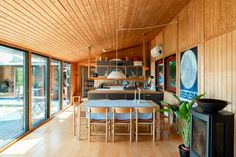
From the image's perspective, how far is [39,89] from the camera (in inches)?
227

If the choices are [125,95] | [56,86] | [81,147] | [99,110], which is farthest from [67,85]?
[81,147]

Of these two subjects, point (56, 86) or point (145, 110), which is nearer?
point (145, 110)

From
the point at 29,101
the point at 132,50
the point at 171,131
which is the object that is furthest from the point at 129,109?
the point at 132,50

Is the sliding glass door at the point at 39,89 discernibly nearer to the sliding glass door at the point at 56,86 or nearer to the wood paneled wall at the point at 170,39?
the sliding glass door at the point at 56,86

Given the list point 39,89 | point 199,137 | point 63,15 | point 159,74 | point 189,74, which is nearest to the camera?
point 199,137

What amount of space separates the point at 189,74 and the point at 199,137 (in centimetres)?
210

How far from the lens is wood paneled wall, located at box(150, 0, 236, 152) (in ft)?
8.82

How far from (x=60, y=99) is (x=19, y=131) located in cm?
306

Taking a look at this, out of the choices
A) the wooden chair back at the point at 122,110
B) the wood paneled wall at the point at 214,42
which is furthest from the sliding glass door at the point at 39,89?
the wood paneled wall at the point at 214,42

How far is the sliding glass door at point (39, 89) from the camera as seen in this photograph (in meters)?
5.37

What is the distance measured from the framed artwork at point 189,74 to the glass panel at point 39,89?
409 cm

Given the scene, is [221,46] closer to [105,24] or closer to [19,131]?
[105,24]

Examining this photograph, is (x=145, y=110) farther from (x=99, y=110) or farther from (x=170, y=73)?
(x=170, y=73)

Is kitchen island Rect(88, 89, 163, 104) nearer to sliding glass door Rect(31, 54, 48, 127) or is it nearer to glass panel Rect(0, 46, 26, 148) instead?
sliding glass door Rect(31, 54, 48, 127)
